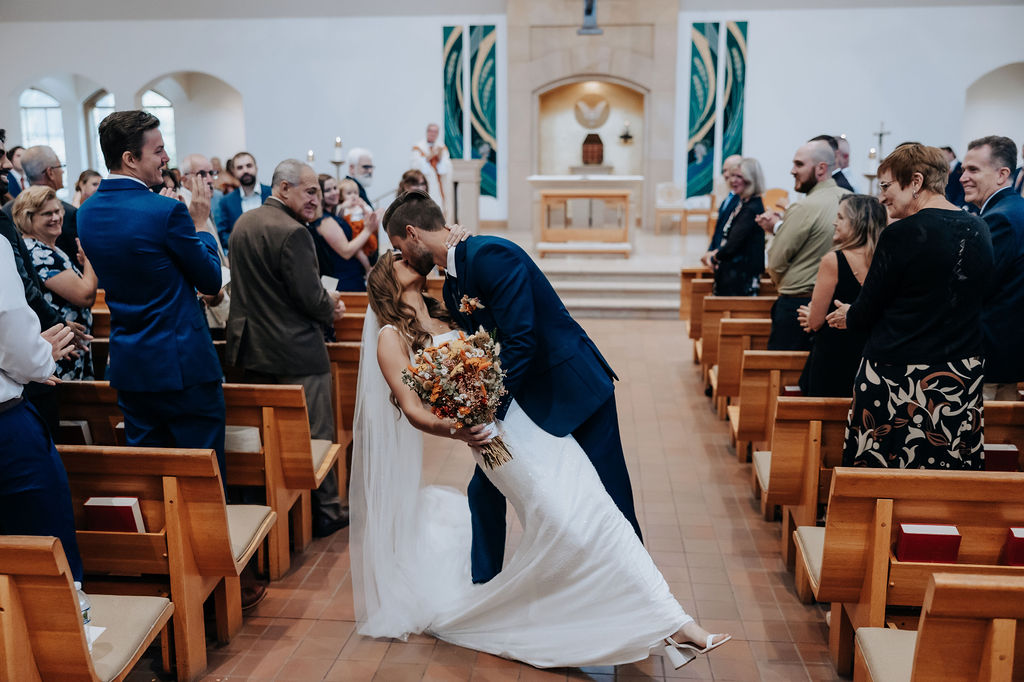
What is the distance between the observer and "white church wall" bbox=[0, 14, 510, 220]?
14.5 metres

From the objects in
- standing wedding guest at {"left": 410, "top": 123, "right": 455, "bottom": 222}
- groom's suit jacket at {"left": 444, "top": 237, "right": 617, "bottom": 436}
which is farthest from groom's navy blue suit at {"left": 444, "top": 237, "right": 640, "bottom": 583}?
standing wedding guest at {"left": 410, "top": 123, "right": 455, "bottom": 222}

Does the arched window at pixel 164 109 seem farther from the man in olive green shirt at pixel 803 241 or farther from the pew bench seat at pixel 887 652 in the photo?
the pew bench seat at pixel 887 652

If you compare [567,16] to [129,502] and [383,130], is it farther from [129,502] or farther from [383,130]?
[129,502]

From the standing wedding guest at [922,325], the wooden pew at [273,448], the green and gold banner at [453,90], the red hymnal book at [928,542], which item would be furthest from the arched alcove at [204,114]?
the red hymnal book at [928,542]

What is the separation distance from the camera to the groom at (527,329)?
2900 mm

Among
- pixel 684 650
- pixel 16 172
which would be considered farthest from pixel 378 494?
pixel 16 172

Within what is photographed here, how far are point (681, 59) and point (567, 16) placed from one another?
6.52 feet

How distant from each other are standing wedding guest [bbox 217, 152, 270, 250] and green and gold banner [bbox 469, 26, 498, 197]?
26.2 feet

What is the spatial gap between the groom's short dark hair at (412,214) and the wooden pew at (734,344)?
2.65 meters

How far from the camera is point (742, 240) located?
5.98m

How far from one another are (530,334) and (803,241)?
2.34m

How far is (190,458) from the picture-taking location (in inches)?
108

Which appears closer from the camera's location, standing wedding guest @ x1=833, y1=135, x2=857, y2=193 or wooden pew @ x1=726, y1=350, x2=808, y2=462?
wooden pew @ x1=726, y1=350, x2=808, y2=462

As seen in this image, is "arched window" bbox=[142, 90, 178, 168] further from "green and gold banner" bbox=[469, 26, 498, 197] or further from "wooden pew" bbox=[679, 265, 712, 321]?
"wooden pew" bbox=[679, 265, 712, 321]
